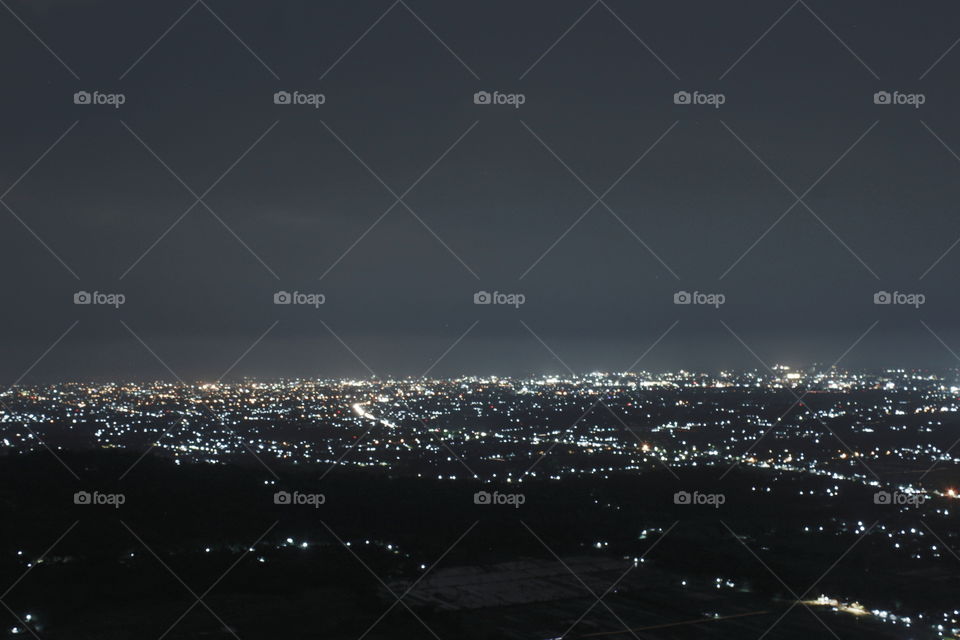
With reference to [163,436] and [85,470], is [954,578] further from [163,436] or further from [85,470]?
[163,436]

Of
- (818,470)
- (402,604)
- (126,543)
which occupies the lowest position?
(402,604)

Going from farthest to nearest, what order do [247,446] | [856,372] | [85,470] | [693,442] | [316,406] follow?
[856,372], [316,406], [693,442], [247,446], [85,470]

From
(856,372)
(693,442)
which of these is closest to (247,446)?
(693,442)

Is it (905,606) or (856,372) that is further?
(856,372)

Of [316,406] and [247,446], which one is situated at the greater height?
[316,406]

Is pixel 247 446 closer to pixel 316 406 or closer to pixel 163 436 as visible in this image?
pixel 163 436

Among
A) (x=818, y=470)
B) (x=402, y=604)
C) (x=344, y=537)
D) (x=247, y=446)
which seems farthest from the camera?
(x=247, y=446)

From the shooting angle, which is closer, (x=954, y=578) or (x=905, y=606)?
(x=905, y=606)

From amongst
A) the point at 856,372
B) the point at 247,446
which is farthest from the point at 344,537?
the point at 856,372

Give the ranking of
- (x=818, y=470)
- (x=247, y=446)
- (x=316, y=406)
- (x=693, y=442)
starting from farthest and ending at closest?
(x=316, y=406)
(x=693, y=442)
(x=247, y=446)
(x=818, y=470)
